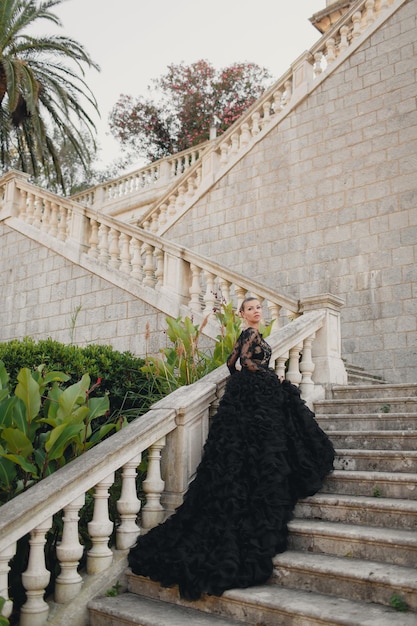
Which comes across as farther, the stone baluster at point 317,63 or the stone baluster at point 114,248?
the stone baluster at point 317,63

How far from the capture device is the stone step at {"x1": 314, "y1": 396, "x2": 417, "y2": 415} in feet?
16.5

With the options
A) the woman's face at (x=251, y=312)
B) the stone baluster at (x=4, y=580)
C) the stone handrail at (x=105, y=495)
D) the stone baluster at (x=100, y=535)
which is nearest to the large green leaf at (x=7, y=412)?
the stone handrail at (x=105, y=495)

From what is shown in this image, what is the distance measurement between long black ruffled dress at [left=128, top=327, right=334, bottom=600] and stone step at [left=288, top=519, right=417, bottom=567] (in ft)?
0.43

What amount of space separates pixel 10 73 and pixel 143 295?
6853 millimetres

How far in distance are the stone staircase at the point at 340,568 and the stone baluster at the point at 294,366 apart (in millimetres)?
1084

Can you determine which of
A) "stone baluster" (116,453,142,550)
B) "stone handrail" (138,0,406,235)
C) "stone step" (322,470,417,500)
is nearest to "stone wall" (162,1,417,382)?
"stone handrail" (138,0,406,235)

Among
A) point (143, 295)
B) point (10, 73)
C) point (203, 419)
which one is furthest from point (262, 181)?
point (203, 419)

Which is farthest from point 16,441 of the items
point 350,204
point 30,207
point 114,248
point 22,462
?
point 30,207

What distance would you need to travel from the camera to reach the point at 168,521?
365 cm

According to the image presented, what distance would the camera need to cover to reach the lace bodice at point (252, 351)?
13.4ft

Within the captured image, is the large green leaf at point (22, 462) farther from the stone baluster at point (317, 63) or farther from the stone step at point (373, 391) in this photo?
the stone baluster at point (317, 63)

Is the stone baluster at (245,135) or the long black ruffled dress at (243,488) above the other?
the stone baluster at (245,135)

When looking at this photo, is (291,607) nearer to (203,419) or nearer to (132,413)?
(203,419)

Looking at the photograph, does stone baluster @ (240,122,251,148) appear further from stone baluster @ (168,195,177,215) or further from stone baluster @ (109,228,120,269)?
stone baluster @ (109,228,120,269)
